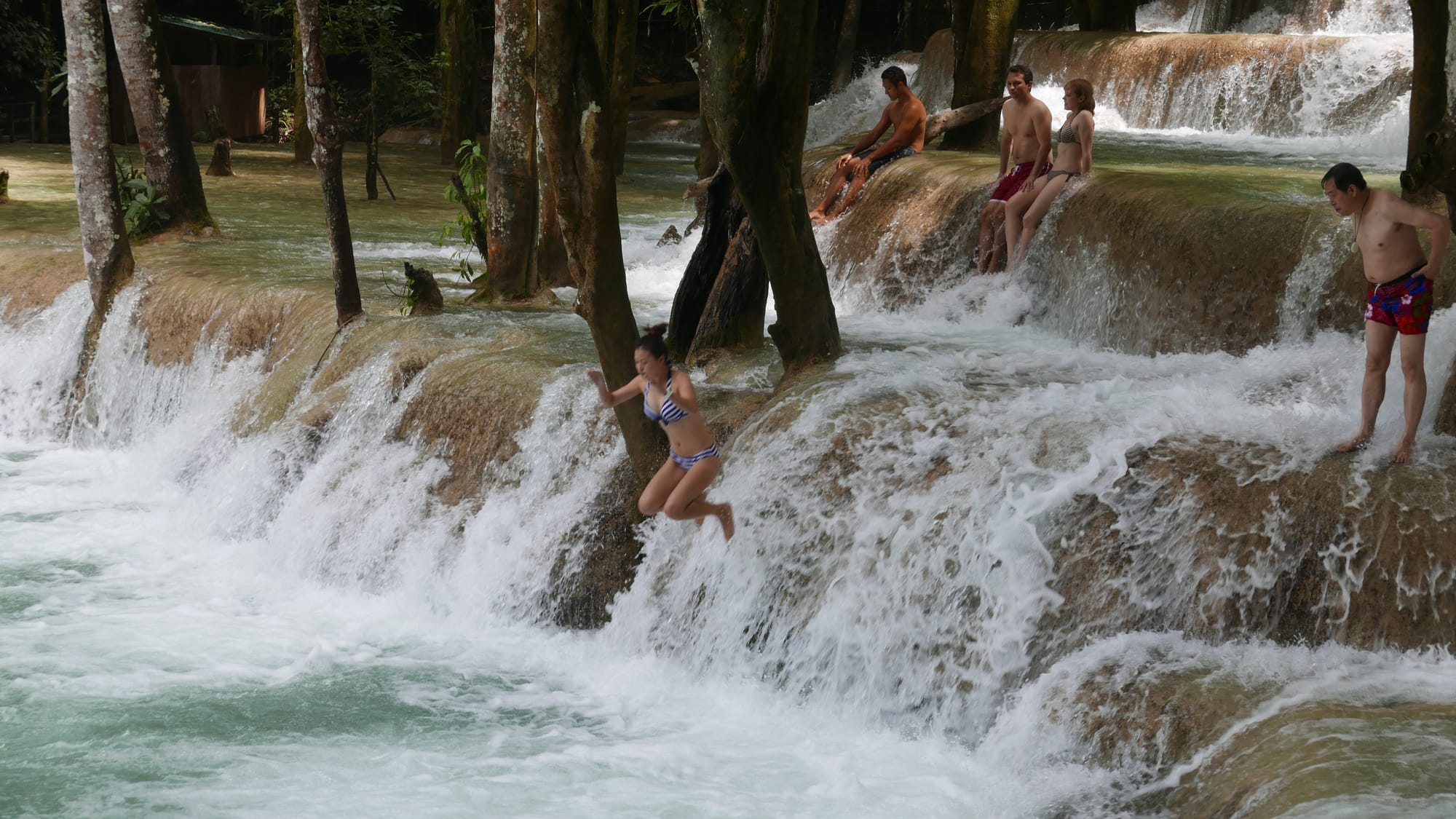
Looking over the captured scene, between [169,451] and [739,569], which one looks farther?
[169,451]

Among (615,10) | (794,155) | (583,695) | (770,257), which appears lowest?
(583,695)

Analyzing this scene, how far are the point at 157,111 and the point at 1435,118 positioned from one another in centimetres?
1142

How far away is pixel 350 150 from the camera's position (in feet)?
87.6

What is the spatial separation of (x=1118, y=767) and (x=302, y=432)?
6370 mm

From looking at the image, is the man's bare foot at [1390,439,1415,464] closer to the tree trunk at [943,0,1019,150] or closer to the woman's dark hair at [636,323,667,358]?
the woman's dark hair at [636,323,667,358]

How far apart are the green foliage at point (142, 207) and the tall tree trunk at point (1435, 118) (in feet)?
36.8

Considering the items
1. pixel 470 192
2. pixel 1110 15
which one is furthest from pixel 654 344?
pixel 1110 15

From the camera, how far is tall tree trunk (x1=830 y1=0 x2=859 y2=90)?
26375mm

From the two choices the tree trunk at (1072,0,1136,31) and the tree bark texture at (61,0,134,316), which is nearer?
the tree bark texture at (61,0,134,316)

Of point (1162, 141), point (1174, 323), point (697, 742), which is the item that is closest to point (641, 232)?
point (1162, 141)

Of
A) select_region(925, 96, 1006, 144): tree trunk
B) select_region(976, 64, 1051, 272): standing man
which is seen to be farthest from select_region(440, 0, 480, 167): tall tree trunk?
select_region(976, 64, 1051, 272): standing man

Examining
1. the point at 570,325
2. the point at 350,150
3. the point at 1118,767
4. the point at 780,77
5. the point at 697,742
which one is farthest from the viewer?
the point at 350,150

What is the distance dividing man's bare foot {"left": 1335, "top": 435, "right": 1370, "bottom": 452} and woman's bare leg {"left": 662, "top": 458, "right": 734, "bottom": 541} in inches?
A: 109

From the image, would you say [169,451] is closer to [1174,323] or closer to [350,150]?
[1174,323]
